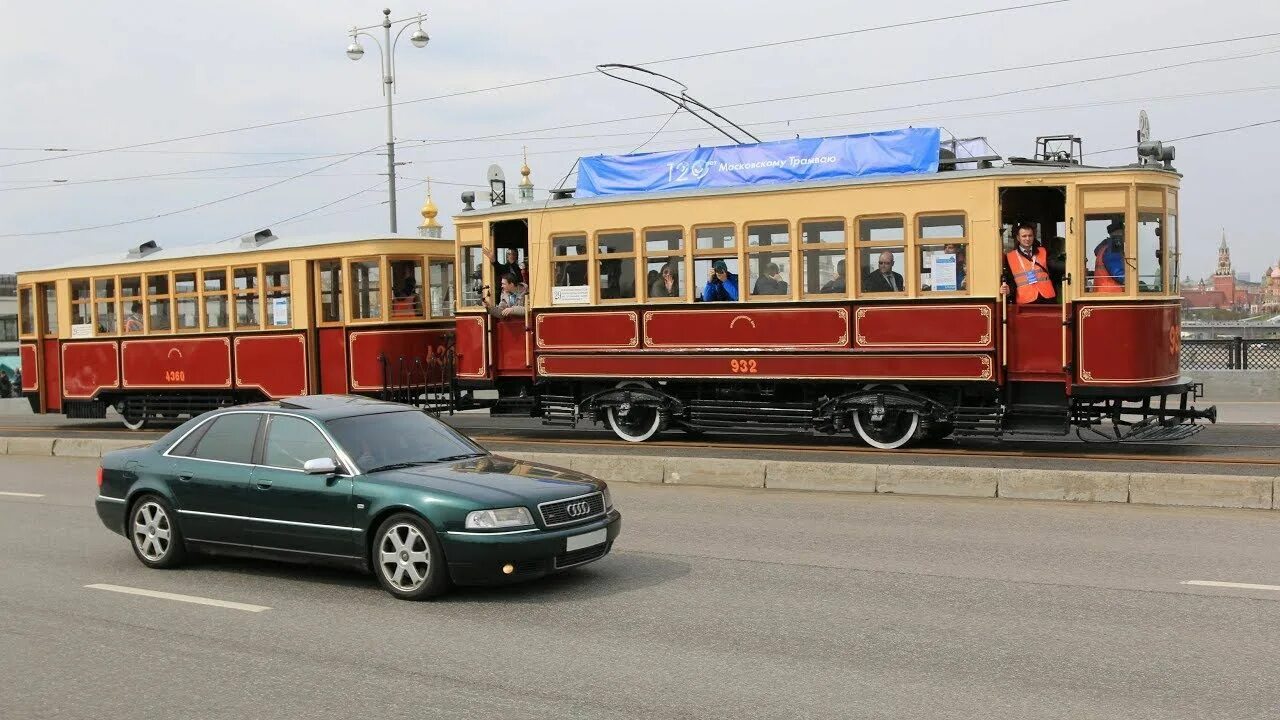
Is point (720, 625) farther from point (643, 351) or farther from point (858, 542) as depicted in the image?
point (643, 351)

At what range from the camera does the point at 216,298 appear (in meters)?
23.2

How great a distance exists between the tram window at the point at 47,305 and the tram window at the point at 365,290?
7.82m

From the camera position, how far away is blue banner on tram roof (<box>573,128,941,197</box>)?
54.8 feet

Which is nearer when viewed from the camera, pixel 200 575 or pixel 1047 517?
pixel 200 575

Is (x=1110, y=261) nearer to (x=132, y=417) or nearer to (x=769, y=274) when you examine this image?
(x=769, y=274)

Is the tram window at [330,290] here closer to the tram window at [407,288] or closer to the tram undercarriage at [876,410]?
the tram window at [407,288]

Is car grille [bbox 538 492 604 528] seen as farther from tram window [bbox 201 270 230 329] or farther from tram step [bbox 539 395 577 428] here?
tram window [bbox 201 270 230 329]

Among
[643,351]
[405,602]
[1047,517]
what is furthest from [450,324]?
[405,602]

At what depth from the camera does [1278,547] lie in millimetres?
10094

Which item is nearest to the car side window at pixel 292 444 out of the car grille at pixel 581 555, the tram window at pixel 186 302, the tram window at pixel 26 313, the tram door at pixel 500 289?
the car grille at pixel 581 555

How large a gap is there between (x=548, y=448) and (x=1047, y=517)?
7853 millimetres

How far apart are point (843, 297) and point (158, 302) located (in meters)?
12.9

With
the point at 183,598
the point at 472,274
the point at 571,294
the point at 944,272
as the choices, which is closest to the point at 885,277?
the point at 944,272

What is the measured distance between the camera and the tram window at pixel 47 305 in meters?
26.0
